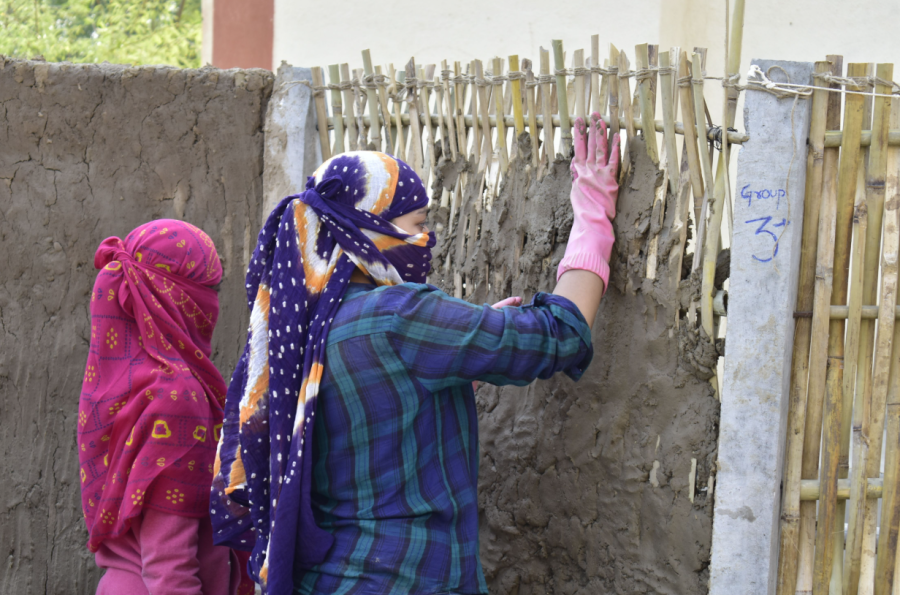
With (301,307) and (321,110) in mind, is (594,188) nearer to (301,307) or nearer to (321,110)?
(301,307)

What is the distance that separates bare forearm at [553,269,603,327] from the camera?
2346 millimetres

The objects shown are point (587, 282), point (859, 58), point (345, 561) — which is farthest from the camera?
point (859, 58)

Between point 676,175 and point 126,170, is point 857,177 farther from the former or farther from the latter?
point 126,170

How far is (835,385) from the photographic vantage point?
7.55 ft

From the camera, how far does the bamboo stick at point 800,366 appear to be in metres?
2.29

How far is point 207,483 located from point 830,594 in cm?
185

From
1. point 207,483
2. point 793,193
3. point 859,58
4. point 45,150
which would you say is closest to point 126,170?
point 45,150

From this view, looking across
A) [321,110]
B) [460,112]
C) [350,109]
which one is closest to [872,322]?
[460,112]

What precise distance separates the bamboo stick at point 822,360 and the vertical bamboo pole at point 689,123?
33cm

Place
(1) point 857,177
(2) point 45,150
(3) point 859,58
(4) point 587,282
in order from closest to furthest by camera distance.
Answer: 1. (1) point 857,177
2. (4) point 587,282
3. (2) point 45,150
4. (3) point 859,58

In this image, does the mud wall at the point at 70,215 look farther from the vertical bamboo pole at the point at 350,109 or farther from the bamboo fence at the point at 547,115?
the bamboo fence at the point at 547,115

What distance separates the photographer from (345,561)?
2.09m

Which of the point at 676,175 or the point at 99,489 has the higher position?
the point at 676,175

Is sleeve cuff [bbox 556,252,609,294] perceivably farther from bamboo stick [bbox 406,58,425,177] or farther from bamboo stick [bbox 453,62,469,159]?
bamboo stick [bbox 406,58,425,177]
